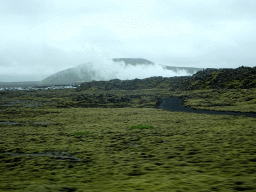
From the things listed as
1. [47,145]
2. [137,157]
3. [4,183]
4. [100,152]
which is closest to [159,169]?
[137,157]

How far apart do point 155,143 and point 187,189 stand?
5.63 meters

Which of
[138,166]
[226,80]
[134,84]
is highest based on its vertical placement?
[134,84]

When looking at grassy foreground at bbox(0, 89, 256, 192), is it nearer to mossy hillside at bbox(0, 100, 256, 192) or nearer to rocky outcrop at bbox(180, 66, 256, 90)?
mossy hillside at bbox(0, 100, 256, 192)

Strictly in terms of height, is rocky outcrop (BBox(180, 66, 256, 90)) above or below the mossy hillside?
above

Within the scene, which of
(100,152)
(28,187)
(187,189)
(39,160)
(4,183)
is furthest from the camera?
→ (100,152)

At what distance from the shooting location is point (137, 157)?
25.9 ft

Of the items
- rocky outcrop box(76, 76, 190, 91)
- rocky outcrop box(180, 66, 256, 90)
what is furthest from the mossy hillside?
rocky outcrop box(76, 76, 190, 91)

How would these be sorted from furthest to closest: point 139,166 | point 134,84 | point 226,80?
point 134,84 < point 226,80 < point 139,166

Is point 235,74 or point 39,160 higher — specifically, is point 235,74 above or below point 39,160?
above

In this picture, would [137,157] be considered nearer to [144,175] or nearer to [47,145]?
[144,175]

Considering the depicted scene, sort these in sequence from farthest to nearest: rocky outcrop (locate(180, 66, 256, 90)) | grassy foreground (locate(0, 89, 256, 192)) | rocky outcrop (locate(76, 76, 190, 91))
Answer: rocky outcrop (locate(76, 76, 190, 91)) < rocky outcrop (locate(180, 66, 256, 90)) < grassy foreground (locate(0, 89, 256, 192))

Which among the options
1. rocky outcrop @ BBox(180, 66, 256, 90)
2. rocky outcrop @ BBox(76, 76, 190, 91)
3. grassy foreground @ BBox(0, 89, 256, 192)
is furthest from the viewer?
rocky outcrop @ BBox(76, 76, 190, 91)

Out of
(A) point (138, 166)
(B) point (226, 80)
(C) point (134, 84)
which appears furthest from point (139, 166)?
(C) point (134, 84)

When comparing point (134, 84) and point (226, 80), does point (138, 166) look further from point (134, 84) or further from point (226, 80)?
point (134, 84)
